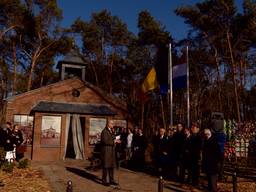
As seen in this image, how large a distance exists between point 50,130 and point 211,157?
1378 cm

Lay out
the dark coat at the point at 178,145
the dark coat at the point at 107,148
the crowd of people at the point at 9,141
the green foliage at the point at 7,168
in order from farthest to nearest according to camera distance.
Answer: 1. the crowd of people at the point at 9,141
2. the green foliage at the point at 7,168
3. the dark coat at the point at 178,145
4. the dark coat at the point at 107,148

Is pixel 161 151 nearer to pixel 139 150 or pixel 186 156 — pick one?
pixel 186 156

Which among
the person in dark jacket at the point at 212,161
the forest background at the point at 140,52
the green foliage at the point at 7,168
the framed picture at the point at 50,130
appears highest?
the forest background at the point at 140,52

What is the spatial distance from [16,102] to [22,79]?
14.1 meters

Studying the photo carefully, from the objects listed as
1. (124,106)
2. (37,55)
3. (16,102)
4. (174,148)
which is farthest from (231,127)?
(37,55)

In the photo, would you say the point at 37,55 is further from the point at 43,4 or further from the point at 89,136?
the point at 89,136

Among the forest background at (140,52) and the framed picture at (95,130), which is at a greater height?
the forest background at (140,52)

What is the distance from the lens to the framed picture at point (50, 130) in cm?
2253

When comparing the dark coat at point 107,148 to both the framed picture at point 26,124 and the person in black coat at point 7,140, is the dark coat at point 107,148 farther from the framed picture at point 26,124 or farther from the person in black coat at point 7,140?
the framed picture at point 26,124

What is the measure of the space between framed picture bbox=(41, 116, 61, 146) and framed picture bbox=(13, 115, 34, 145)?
786mm

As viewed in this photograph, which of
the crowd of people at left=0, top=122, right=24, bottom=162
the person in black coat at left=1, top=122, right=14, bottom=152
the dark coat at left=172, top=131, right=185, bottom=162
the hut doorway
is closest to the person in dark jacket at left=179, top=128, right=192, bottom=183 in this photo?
the dark coat at left=172, top=131, right=185, bottom=162

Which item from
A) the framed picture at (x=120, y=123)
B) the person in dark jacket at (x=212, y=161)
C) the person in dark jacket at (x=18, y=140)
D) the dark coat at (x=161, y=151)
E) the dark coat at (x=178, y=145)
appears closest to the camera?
the person in dark jacket at (x=212, y=161)

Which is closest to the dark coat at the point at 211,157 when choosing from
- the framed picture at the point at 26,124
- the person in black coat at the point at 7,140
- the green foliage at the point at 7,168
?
the green foliage at the point at 7,168

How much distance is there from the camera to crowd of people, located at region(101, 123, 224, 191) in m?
10.6
